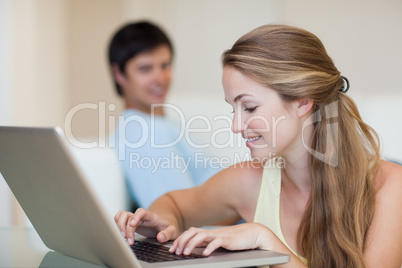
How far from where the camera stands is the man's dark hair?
347 centimetres

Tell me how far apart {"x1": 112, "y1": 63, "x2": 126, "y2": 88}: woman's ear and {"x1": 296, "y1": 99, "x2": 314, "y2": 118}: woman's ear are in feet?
7.40

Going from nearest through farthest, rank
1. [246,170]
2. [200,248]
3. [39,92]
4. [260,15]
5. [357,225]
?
[200,248], [357,225], [246,170], [39,92], [260,15]

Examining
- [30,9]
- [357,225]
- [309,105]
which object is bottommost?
[357,225]

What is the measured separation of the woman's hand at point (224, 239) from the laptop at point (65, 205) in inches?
0.6

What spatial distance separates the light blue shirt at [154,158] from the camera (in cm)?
278

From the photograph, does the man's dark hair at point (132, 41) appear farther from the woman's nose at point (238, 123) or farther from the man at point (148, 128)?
the woman's nose at point (238, 123)

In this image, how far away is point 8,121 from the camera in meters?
3.61

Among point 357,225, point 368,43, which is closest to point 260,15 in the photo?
point 368,43

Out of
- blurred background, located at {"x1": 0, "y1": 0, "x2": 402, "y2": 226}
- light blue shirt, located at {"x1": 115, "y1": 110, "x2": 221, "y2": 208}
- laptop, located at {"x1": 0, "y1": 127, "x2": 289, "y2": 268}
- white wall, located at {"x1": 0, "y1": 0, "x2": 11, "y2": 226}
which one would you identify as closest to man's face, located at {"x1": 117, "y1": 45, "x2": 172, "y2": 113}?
light blue shirt, located at {"x1": 115, "y1": 110, "x2": 221, "y2": 208}

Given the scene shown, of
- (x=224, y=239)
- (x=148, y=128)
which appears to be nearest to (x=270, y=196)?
(x=224, y=239)

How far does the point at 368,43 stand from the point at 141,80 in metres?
1.55

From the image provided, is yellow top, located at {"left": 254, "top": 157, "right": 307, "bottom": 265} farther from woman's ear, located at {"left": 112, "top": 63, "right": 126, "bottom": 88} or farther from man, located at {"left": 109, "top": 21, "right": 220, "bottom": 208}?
woman's ear, located at {"left": 112, "top": 63, "right": 126, "bottom": 88}

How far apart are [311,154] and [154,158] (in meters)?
1.53

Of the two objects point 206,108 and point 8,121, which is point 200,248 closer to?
point 8,121
